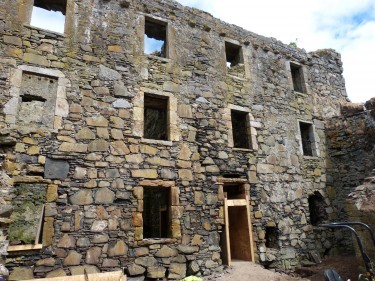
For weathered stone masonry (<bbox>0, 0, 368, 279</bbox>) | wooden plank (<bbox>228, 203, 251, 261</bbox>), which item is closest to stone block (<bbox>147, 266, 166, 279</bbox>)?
weathered stone masonry (<bbox>0, 0, 368, 279</bbox>)

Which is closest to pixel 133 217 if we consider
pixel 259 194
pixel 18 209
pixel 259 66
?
pixel 18 209

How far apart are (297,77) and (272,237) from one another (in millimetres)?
5998

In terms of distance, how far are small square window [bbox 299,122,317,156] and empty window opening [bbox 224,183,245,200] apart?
10.9ft

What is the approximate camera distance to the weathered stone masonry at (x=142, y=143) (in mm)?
5562

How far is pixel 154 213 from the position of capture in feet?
36.5

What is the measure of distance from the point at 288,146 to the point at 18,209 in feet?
24.6

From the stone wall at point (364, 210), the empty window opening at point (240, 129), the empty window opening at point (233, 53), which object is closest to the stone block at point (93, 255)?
the empty window opening at point (240, 129)

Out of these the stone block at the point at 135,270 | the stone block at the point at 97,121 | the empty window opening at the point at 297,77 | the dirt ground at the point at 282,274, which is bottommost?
the dirt ground at the point at 282,274

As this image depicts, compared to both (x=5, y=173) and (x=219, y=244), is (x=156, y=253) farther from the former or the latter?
(x=5, y=173)

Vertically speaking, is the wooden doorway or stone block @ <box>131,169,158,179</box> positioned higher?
stone block @ <box>131,169,158,179</box>

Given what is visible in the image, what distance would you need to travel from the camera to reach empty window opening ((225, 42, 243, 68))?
917cm

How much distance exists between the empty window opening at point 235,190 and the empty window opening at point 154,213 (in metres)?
3.12

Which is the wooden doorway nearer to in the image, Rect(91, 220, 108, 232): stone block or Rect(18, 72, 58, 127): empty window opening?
Rect(91, 220, 108, 232): stone block

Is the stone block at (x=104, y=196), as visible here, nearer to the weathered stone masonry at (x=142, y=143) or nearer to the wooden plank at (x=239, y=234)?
the weathered stone masonry at (x=142, y=143)
